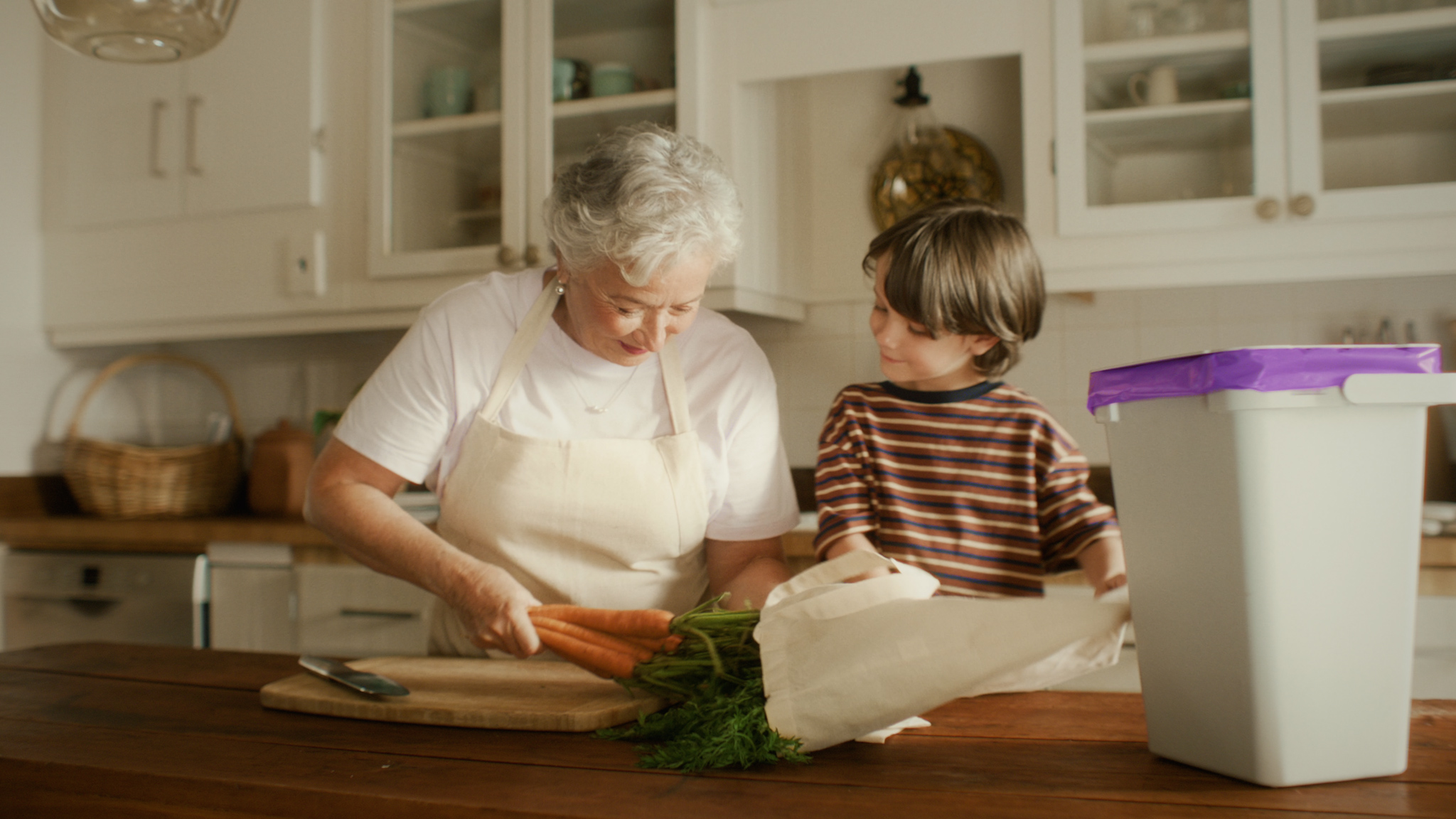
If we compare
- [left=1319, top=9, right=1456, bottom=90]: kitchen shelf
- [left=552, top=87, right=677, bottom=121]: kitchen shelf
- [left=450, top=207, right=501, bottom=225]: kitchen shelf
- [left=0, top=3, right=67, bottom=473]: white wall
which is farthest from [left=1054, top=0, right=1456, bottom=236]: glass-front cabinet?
[left=0, top=3, right=67, bottom=473]: white wall

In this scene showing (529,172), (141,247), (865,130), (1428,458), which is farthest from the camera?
(141,247)

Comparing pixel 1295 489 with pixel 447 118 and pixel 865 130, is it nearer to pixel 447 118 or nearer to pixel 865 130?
pixel 865 130

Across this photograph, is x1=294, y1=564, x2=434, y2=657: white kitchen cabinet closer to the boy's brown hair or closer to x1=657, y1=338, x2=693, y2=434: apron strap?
x1=657, y1=338, x2=693, y2=434: apron strap

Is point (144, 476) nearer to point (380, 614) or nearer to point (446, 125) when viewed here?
point (380, 614)

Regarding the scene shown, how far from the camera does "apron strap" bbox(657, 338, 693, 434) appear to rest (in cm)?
132

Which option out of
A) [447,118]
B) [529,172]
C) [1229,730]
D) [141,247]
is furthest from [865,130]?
[1229,730]

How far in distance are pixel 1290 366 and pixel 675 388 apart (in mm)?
779

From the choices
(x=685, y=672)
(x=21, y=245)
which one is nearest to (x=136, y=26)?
(x=685, y=672)

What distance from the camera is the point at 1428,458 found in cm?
211

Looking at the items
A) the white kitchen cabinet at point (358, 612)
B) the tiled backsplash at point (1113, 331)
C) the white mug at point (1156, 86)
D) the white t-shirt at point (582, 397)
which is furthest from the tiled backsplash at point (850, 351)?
the white t-shirt at point (582, 397)

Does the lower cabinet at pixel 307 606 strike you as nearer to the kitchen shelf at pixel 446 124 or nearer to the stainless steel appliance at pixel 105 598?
the stainless steel appliance at pixel 105 598

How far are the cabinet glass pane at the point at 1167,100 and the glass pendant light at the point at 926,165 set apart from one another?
1.11ft

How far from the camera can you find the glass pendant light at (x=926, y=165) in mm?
2363

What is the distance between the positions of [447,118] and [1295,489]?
7.07 feet
